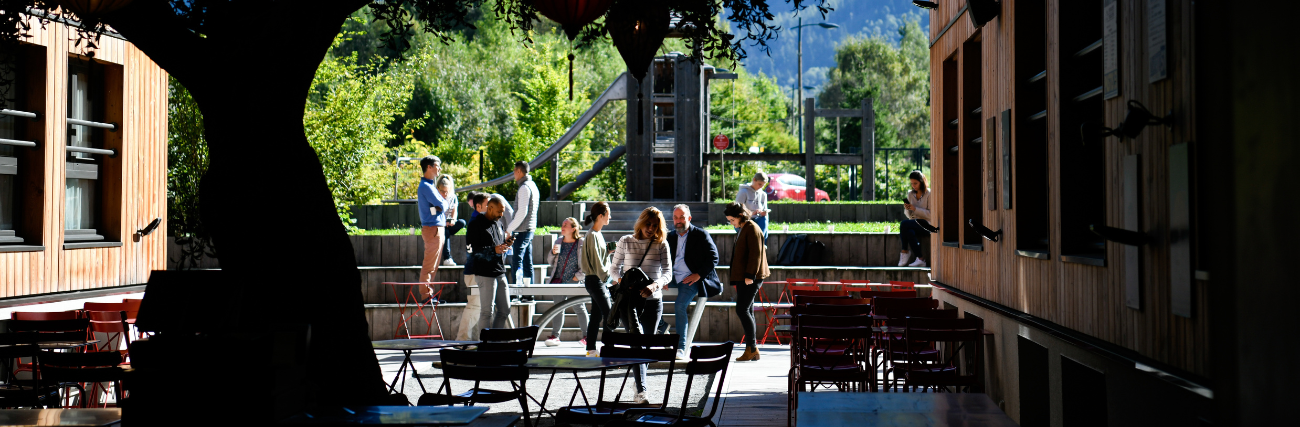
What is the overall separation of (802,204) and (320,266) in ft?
64.5

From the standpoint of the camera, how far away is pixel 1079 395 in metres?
6.60

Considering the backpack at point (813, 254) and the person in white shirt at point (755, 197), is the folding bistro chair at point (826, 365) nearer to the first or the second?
the person in white shirt at point (755, 197)

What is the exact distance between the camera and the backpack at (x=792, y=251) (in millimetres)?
17109

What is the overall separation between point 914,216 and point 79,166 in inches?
Answer: 406

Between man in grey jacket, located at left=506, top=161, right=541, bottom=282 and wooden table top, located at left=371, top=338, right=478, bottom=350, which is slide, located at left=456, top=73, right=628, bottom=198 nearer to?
man in grey jacket, located at left=506, top=161, right=541, bottom=282

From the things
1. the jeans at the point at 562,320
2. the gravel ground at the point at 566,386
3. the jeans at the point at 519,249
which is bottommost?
the gravel ground at the point at 566,386

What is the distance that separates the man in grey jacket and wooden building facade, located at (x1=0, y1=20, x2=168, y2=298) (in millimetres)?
4098

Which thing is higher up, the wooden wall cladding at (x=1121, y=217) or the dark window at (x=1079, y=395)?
the wooden wall cladding at (x=1121, y=217)

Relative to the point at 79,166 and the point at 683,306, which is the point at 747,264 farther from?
the point at 79,166

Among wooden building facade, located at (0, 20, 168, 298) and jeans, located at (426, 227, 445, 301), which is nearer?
wooden building facade, located at (0, 20, 168, 298)

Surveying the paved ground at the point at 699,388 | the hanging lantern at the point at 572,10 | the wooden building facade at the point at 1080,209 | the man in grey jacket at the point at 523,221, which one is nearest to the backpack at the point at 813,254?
the paved ground at the point at 699,388

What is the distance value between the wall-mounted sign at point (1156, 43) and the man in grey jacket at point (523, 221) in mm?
8955

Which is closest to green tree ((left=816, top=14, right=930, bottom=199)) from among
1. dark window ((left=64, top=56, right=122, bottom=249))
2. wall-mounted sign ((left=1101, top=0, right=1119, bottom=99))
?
dark window ((left=64, top=56, right=122, bottom=249))

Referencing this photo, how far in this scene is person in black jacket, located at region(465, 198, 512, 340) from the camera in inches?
470
